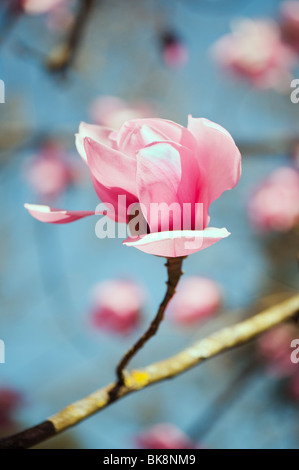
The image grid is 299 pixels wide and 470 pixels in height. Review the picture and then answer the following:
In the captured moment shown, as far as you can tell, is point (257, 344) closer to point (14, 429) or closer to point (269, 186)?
point (269, 186)

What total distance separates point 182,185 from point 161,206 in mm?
31

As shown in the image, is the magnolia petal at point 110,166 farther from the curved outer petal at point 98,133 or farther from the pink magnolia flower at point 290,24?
the pink magnolia flower at point 290,24

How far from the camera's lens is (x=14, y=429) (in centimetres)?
147

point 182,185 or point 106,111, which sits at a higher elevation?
point 106,111

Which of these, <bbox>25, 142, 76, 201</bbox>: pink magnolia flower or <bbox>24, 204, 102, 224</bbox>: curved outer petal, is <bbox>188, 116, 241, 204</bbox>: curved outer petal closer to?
<bbox>24, 204, 102, 224</bbox>: curved outer petal

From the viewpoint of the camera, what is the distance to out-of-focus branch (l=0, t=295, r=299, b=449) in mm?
474

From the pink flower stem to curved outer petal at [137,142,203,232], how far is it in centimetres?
6

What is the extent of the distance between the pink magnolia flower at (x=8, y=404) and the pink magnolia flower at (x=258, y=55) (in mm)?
1662

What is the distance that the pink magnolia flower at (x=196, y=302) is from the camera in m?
1.59

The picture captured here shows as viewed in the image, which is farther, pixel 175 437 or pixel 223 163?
pixel 175 437

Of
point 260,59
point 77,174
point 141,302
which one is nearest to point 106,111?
point 77,174

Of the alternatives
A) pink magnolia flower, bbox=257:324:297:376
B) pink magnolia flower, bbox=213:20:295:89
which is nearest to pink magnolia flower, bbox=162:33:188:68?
pink magnolia flower, bbox=213:20:295:89

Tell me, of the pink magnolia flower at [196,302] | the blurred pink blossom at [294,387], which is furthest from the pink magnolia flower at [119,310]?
the blurred pink blossom at [294,387]

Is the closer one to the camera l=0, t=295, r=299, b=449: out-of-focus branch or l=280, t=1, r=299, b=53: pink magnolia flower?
l=0, t=295, r=299, b=449: out-of-focus branch
